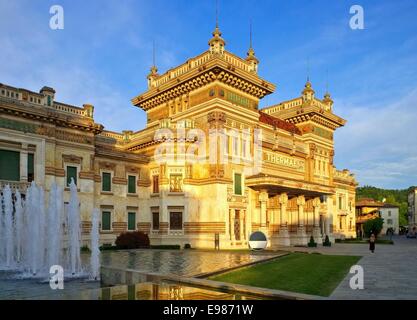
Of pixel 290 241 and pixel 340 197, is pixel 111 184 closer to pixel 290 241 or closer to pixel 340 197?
pixel 290 241

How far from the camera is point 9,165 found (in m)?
28.5

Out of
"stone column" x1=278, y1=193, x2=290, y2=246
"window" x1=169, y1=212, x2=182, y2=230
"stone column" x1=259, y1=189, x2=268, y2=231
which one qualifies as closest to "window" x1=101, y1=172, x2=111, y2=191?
"window" x1=169, y1=212, x2=182, y2=230

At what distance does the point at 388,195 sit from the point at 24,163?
15775 cm

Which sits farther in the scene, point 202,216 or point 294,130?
point 294,130

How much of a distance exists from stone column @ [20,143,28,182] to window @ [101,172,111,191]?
7.90m

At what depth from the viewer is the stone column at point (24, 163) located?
2892 cm

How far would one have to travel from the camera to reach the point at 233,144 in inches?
1467

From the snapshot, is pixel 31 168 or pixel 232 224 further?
pixel 232 224

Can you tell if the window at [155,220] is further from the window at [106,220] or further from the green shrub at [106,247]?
the green shrub at [106,247]

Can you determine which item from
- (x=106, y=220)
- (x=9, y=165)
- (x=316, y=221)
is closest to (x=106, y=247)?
(x=106, y=220)

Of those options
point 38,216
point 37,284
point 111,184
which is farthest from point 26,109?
point 37,284

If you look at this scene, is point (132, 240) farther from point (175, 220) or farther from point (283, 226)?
point (283, 226)

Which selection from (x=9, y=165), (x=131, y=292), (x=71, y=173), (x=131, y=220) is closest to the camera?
(x=131, y=292)
